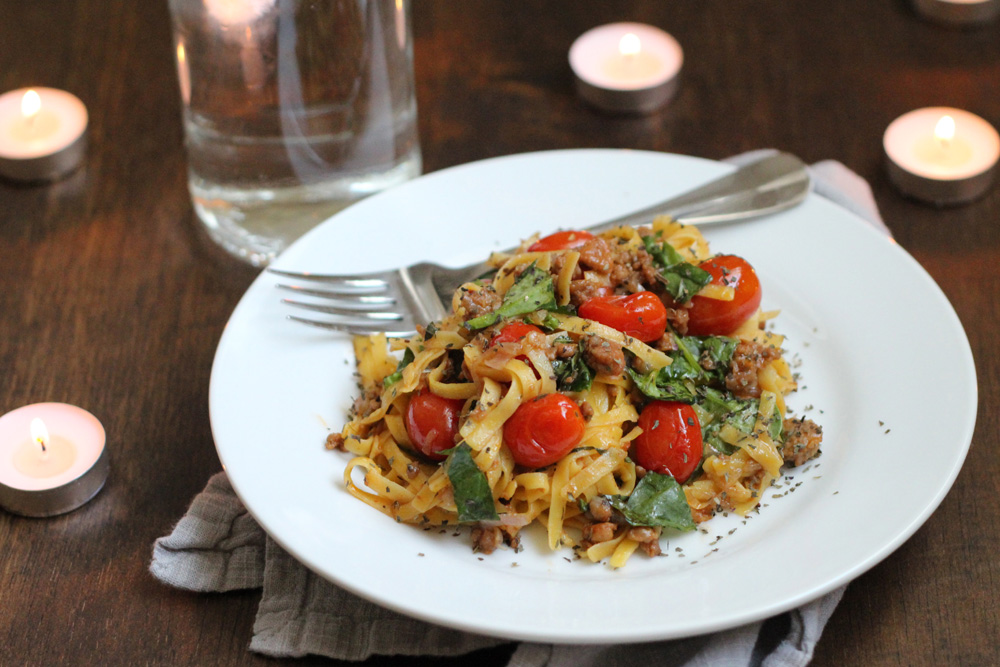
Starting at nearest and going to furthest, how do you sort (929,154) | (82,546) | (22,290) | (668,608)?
(668,608)
(82,546)
(22,290)
(929,154)

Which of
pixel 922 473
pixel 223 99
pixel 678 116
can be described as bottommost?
pixel 678 116

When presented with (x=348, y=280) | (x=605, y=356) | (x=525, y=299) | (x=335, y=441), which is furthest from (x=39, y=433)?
(x=605, y=356)

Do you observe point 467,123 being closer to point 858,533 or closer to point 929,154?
point 929,154

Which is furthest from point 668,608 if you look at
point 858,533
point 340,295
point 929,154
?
point 929,154

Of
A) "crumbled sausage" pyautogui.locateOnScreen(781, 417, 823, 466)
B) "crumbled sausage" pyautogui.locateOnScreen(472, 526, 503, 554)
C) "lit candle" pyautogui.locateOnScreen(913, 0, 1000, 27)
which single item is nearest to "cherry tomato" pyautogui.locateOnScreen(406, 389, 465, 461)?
"crumbled sausage" pyautogui.locateOnScreen(472, 526, 503, 554)

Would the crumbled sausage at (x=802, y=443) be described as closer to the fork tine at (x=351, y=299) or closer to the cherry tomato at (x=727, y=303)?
the cherry tomato at (x=727, y=303)

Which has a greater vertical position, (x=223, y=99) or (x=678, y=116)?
(x=223, y=99)

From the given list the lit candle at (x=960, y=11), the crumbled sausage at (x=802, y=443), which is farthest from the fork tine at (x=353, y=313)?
the lit candle at (x=960, y=11)
